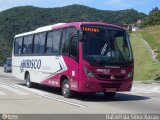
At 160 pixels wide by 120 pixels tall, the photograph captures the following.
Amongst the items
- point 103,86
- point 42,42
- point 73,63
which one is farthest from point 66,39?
point 42,42

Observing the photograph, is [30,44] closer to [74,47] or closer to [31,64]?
[31,64]

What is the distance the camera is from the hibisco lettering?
69.6ft

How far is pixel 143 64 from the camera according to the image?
39.8m

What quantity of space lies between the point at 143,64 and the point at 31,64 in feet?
63.3

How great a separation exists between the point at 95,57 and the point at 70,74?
4.76ft

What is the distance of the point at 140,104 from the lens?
15.0 m

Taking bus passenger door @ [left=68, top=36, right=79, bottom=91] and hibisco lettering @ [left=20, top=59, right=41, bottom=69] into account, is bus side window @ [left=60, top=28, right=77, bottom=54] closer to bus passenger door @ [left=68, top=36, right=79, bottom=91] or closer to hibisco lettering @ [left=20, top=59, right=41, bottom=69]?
bus passenger door @ [left=68, top=36, right=79, bottom=91]

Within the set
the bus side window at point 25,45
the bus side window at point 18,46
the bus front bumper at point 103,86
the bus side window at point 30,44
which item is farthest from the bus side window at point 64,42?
the bus side window at point 18,46

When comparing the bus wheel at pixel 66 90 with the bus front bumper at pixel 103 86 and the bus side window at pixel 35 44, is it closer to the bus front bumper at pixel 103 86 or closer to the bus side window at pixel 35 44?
the bus front bumper at pixel 103 86

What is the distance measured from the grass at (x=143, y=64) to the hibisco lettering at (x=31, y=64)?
11219 millimetres

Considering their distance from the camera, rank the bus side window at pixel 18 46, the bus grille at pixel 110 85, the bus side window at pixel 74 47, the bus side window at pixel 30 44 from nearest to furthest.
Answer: the bus grille at pixel 110 85, the bus side window at pixel 74 47, the bus side window at pixel 30 44, the bus side window at pixel 18 46

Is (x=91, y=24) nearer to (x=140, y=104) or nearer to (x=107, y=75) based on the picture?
(x=107, y=75)

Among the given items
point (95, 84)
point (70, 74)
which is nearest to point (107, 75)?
point (95, 84)

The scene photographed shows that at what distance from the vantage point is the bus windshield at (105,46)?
52.4 ft
